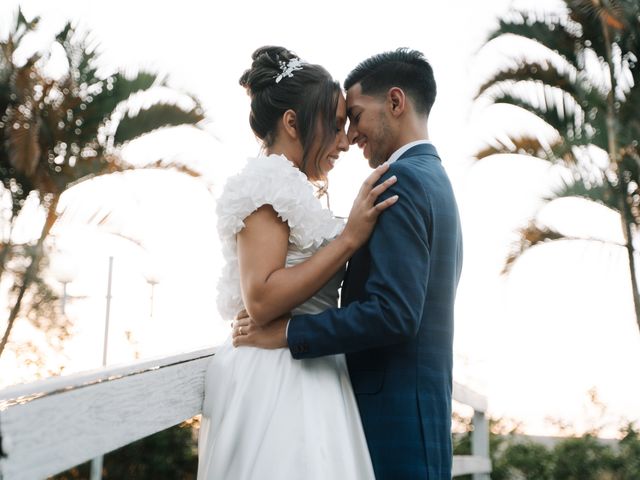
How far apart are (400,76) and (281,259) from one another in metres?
0.89

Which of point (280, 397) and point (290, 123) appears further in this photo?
point (290, 123)

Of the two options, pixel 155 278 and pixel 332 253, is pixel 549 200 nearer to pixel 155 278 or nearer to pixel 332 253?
pixel 155 278

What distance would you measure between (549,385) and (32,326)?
6.52 metres

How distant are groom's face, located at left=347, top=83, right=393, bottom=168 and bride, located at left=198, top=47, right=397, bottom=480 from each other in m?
0.35

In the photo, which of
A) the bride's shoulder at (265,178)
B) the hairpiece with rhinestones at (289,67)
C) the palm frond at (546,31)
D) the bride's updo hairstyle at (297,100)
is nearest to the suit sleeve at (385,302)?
the bride's shoulder at (265,178)

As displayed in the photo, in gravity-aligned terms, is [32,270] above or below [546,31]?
below

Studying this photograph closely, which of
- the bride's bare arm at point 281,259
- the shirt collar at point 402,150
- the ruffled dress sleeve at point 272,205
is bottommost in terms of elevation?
the bride's bare arm at point 281,259

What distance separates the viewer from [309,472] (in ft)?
6.73

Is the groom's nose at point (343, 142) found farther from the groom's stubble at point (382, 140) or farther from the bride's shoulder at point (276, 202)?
the bride's shoulder at point (276, 202)

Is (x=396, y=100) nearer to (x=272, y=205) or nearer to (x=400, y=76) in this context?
(x=400, y=76)

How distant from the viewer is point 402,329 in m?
2.12

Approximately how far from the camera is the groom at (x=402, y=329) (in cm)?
213

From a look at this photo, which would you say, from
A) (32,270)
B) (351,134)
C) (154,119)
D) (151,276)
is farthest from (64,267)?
(351,134)

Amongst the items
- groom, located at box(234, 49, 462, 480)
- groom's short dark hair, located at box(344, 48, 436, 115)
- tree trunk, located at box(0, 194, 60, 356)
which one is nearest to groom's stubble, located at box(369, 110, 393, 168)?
groom's short dark hair, located at box(344, 48, 436, 115)
